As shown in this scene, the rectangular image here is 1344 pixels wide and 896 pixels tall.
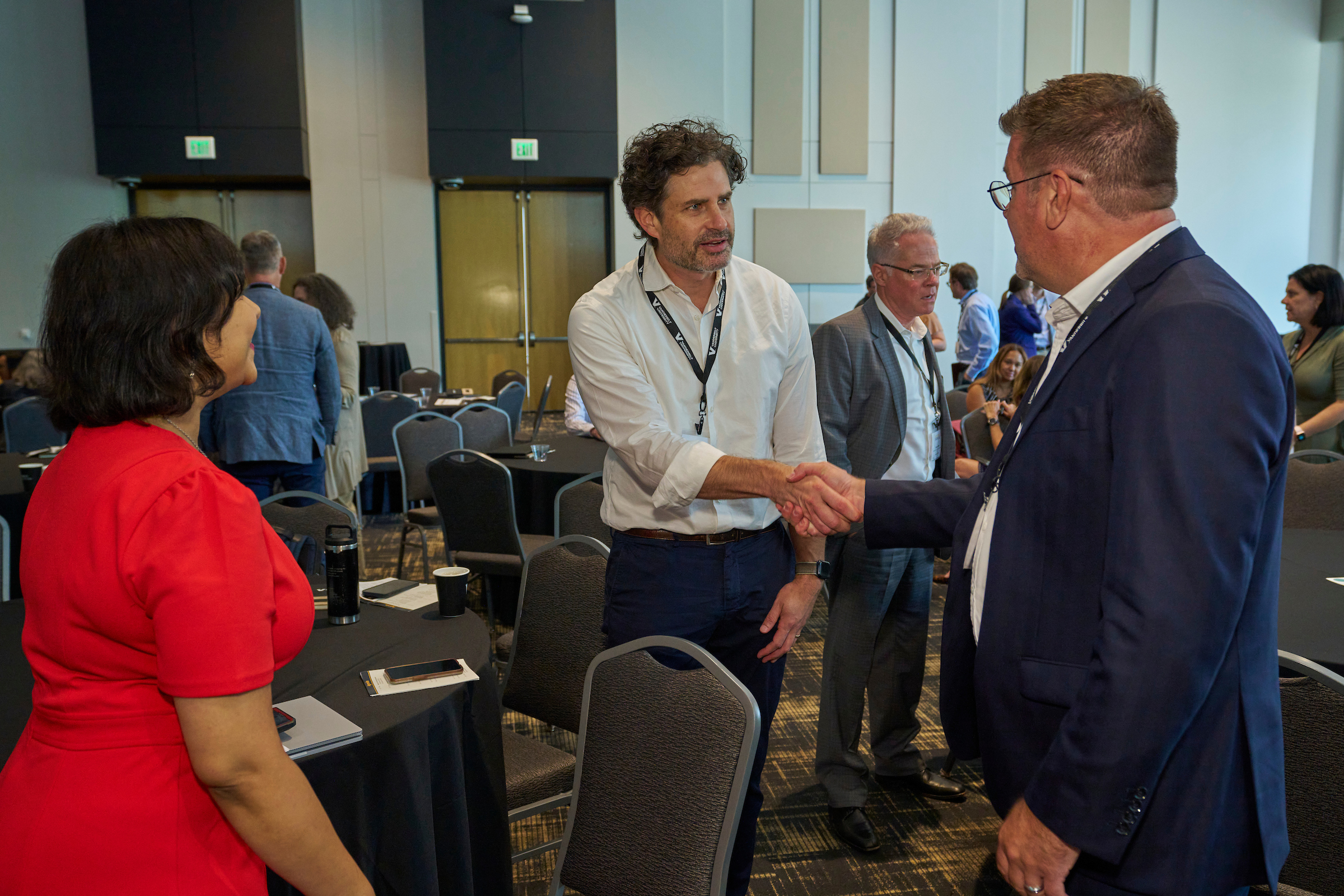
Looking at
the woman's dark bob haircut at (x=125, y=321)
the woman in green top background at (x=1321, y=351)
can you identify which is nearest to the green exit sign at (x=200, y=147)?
the woman in green top background at (x=1321, y=351)

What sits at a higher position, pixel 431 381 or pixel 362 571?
pixel 431 381

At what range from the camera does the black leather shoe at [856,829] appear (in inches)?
104

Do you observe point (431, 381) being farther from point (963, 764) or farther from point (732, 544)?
point (732, 544)

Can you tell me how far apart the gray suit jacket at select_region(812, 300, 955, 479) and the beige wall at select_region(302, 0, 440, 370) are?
866cm

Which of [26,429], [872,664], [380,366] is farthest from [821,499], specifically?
[380,366]

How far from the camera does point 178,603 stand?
1002 mm

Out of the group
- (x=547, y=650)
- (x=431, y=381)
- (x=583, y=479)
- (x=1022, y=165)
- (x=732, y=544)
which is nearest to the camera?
(x=1022, y=165)

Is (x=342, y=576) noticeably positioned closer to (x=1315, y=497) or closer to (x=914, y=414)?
(x=914, y=414)

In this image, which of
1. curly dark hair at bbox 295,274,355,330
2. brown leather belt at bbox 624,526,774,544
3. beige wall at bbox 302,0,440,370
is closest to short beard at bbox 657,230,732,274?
brown leather belt at bbox 624,526,774,544

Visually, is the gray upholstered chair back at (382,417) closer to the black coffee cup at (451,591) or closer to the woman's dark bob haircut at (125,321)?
the black coffee cup at (451,591)

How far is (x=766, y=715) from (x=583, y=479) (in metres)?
1.86

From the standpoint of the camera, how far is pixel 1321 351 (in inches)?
184

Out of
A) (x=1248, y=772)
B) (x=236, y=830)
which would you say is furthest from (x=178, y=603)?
(x=1248, y=772)

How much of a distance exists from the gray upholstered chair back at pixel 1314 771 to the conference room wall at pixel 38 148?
963cm
